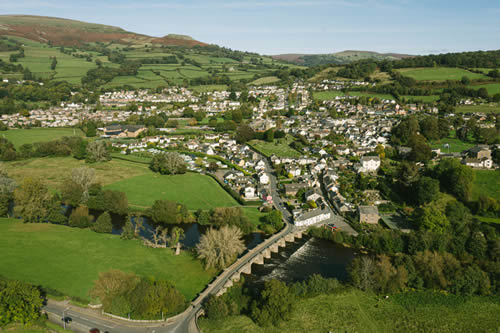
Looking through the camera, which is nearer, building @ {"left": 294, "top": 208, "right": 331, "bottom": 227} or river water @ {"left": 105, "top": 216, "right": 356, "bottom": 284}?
river water @ {"left": 105, "top": 216, "right": 356, "bottom": 284}

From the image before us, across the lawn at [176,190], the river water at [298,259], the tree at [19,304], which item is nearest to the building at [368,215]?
the river water at [298,259]

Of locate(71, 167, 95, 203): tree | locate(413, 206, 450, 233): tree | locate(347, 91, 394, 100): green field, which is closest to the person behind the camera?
locate(413, 206, 450, 233): tree

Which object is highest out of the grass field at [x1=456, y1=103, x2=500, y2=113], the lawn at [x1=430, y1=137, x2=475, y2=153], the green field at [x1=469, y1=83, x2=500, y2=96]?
the green field at [x1=469, y1=83, x2=500, y2=96]

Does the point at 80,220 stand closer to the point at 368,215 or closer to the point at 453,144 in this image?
the point at 368,215

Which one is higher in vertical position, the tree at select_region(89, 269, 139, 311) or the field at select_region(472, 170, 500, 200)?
the field at select_region(472, 170, 500, 200)

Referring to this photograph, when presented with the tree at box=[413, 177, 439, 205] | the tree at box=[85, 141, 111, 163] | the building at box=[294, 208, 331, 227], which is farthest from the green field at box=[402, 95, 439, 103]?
the tree at box=[85, 141, 111, 163]

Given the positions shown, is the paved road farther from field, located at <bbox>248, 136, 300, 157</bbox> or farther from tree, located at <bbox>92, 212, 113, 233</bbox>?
field, located at <bbox>248, 136, 300, 157</bbox>
